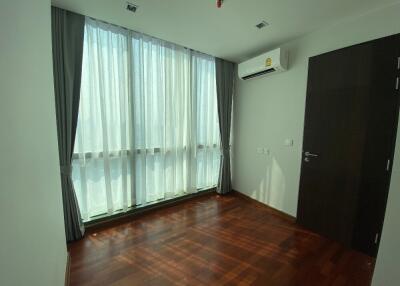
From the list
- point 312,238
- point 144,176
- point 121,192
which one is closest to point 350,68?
point 312,238

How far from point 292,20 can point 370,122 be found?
144cm

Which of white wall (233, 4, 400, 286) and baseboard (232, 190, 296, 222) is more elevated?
white wall (233, 4, 400, 286)

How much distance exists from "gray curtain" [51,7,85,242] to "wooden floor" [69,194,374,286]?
48 cm

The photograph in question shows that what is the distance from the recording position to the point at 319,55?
228 centimetres

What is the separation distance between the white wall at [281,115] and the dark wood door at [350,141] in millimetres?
131

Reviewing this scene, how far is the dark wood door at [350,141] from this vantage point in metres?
1.81

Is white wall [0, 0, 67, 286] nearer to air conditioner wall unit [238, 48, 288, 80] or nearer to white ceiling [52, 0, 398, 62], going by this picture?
white ceiling [52, 0, 398, 62]

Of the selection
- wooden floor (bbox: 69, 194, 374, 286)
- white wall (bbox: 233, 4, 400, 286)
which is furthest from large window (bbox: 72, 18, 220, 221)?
white wall (bbox: 233, 4, 400, 286)

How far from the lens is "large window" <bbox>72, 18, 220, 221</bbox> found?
86.3 inches

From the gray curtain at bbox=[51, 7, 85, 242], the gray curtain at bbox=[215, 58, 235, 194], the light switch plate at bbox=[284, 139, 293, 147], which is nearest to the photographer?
the gray curtain at bbox=[51, 7, 85, 242]

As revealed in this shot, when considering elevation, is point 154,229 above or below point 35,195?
below

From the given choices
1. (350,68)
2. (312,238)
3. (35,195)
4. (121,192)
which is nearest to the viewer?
(35,195)

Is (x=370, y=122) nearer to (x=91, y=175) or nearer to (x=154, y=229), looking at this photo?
(x=154, y=229)

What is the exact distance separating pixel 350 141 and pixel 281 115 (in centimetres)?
96
